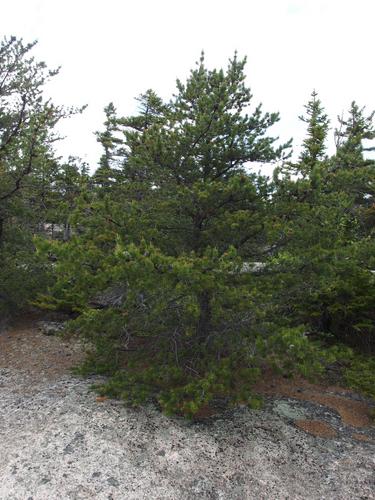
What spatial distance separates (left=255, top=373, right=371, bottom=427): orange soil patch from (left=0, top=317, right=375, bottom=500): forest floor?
1.0 inches

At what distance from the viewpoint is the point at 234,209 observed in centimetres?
763

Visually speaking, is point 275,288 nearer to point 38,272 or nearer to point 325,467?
point 325,467

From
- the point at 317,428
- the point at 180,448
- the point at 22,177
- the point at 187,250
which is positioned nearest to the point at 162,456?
the point at 180,448

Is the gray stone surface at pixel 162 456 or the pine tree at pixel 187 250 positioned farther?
the pine tree at pixel 187 250

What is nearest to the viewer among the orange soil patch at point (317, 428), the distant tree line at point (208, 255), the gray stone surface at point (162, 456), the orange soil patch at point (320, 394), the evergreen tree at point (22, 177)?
the gray stone surface at point (162, 456)

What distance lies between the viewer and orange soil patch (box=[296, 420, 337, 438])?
6594 millimetres

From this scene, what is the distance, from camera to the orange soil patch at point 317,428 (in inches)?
Result: 260

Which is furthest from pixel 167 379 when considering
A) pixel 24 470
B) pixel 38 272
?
pixel 38 272

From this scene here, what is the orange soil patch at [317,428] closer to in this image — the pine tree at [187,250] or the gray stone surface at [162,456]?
the gray stone surface at [162,456]

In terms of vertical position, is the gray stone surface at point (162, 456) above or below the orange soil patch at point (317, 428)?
below

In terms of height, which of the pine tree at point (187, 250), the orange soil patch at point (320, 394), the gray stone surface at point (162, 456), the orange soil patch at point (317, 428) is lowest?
the gray stone surface at point (162, 456)

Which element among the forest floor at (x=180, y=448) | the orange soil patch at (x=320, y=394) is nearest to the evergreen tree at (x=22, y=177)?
the forest floor at (x=180, y=448)

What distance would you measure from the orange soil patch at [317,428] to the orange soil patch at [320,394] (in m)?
0.53

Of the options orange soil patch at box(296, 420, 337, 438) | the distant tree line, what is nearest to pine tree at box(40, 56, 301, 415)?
the distant tree line
